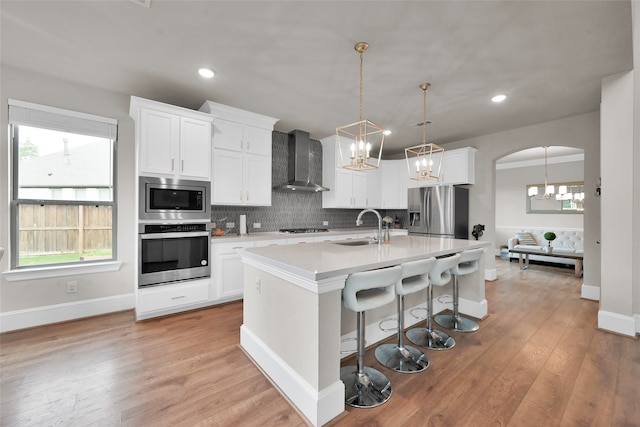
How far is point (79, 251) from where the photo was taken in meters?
3.12

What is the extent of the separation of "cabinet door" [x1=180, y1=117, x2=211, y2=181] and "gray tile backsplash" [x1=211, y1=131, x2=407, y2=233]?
85cm

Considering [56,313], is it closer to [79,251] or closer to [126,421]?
[79,251]

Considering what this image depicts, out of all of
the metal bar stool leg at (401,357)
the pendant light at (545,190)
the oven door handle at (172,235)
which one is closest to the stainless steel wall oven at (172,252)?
the oven door handle at (172,235)

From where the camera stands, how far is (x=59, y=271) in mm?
2934

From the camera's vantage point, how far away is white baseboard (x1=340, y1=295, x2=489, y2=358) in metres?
2.23

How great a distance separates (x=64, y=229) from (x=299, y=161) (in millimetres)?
3186

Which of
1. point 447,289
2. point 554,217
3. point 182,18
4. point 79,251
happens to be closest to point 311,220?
point 447,289

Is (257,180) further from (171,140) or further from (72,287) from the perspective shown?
(72,287)

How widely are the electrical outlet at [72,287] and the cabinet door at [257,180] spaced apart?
2111 millimetres

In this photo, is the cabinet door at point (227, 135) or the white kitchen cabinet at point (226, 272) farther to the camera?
the cabinet door at point (227, 135)

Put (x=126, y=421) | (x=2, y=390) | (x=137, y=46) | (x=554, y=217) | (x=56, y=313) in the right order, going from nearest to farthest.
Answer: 1. (x=126, y=421)
2. (x=2, y=390)
3. (x=137, y=46)
4. (x=56, y=313)
5. (x=554, y=217)

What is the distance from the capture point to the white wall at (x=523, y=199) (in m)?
6.71

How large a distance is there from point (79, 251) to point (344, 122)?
3.86 m

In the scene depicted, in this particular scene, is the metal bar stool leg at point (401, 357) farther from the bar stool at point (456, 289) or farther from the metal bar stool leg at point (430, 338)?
Result: the bar stool at point (456, 289)
